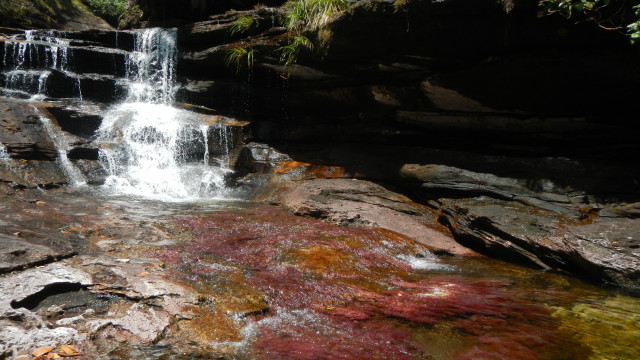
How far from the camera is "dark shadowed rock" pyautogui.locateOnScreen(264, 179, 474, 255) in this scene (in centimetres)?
591

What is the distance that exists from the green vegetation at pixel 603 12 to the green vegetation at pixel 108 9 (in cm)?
1648

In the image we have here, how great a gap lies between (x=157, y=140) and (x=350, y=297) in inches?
290

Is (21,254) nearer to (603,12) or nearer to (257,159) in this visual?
(257,159)

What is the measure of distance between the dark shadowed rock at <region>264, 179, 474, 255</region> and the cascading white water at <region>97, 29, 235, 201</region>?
2.38m

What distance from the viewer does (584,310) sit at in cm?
347

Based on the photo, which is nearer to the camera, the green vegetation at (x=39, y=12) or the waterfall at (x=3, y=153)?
the waterfall at (x=3, y=153)

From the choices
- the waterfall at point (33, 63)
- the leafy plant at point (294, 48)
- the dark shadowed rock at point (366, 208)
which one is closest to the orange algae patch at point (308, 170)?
the dark shadowed rock at point (366, 208)

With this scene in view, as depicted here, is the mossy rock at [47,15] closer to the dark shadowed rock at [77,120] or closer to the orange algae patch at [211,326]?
the dark shadowed rock at [77,120]

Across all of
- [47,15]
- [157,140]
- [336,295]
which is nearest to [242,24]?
[157,140]

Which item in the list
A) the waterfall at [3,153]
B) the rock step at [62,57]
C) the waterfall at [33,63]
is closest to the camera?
the waterfall at [3,153]

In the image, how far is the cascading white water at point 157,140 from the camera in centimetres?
842

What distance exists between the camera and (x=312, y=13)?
26.1 ft

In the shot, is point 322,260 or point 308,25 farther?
point 308,25

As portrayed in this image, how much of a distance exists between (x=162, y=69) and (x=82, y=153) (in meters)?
3.82
